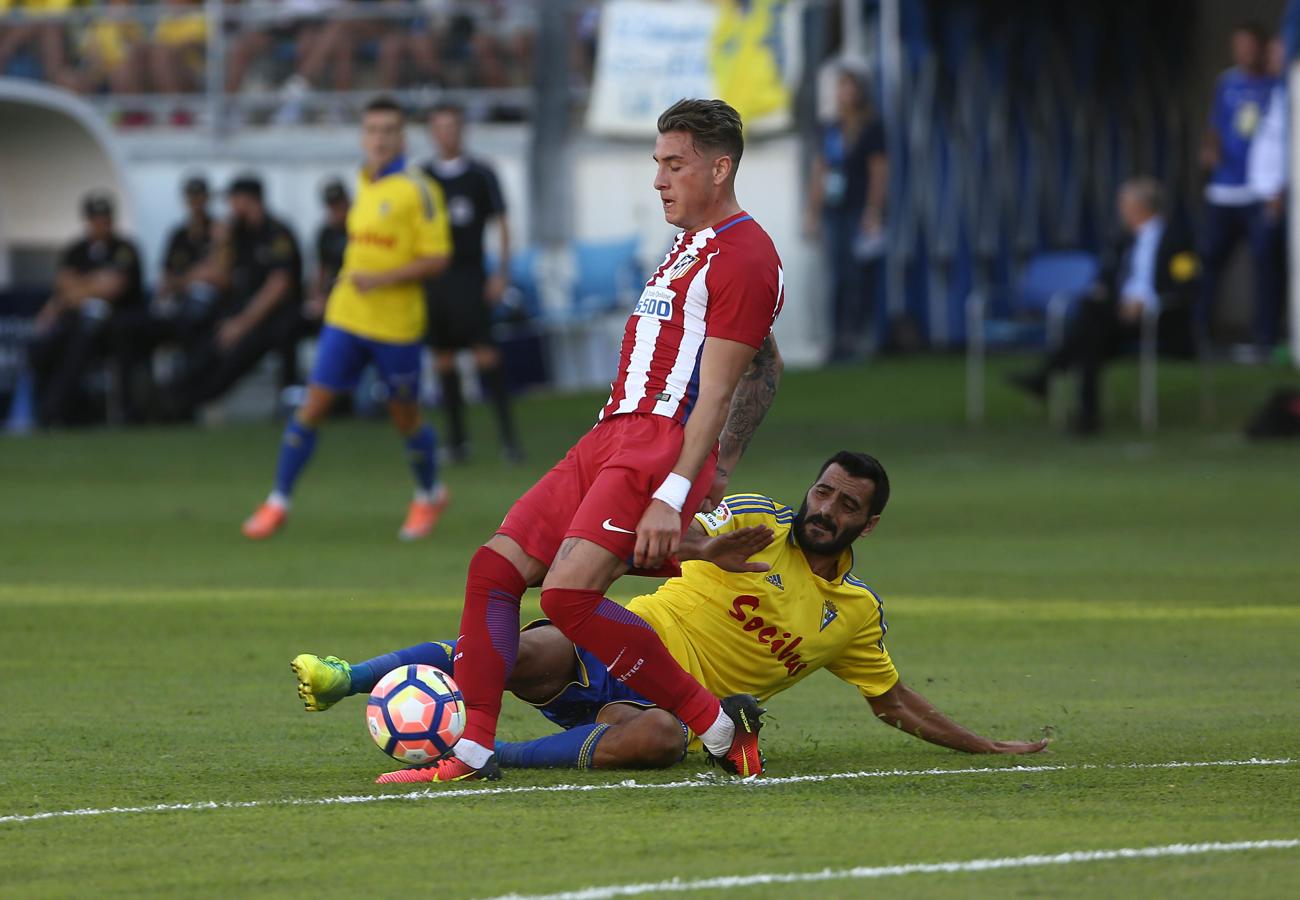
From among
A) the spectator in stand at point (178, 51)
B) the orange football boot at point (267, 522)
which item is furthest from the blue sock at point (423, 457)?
the spectator in stand at point (178, 51)

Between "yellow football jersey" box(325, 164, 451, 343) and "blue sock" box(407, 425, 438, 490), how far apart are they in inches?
23.2

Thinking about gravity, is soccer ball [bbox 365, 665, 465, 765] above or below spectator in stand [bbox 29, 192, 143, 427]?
above


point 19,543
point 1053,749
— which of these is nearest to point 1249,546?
point 1053,749

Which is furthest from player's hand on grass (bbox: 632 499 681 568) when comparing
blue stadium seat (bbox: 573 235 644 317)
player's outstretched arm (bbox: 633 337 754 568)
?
blue stadium seat (bbox: 573 235 644 317)

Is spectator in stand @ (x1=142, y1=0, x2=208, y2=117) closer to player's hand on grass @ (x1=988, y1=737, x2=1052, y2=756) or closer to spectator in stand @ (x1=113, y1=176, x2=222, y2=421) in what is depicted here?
spectator in stand @ (x1=113, y1=176, x2=222, y2=421)

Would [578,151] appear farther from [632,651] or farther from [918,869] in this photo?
[918,869]

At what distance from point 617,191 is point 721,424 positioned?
1895cm

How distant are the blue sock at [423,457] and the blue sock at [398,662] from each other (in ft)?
22.0

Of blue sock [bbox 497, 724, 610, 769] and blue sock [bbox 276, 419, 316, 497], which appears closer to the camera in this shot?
blue sock [bbox 497, 724, 610, 769]

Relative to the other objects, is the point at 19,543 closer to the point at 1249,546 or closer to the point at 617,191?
the point at 1249,546

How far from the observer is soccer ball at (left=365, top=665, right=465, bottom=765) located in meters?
6.34

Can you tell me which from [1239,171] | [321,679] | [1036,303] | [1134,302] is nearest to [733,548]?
[321,679]

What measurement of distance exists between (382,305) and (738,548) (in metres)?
7.39

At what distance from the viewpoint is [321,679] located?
661cm
